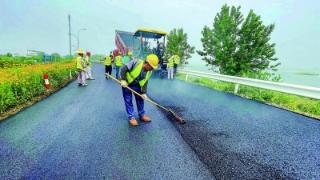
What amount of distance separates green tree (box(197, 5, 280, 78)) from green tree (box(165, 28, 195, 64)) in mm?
6543

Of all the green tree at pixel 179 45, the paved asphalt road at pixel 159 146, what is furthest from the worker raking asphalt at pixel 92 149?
the green tree at pixel 179 45

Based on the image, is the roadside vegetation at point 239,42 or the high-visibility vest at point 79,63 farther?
the roadside vegetation at point 239,42

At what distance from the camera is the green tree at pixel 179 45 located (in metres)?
36.5

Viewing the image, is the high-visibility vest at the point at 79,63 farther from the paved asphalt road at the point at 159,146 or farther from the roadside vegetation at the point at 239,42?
the roadside vegetation at the point at 239,42

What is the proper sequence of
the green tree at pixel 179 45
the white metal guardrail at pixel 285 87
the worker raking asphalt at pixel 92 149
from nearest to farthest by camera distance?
1. the worker raking asphalt at pixel 92 149
2. the white metal guardrail at pixel 285 87
3. the green tree at pixel 179 45

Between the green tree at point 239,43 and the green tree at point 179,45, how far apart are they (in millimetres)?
6543

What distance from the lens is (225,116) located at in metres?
6.54

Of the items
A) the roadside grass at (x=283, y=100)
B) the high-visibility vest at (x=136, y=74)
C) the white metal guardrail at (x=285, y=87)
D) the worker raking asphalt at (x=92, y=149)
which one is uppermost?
the high-visibility vest at (x=136, y=74)

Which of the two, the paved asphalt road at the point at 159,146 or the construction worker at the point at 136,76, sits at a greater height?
the construction worker at the point at 136,76

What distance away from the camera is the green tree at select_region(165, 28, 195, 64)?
3650 cm

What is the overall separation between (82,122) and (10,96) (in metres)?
2.95

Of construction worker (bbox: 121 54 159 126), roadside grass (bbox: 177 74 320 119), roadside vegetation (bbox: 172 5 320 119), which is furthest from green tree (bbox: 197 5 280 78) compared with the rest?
construction worker (bbox: 121 54 159 126)

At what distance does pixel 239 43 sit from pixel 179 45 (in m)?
10.6

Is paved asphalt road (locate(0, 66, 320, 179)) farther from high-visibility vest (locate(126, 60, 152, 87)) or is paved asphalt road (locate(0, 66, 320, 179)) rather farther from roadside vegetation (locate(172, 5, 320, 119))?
roadside vegetation (locate(172, 5, 320, 119))
